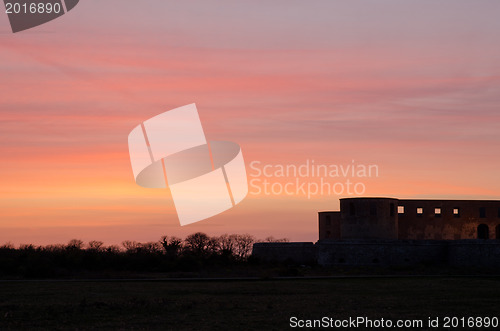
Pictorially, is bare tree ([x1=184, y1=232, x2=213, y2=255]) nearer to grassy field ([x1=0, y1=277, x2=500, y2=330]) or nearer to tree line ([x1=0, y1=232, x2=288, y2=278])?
tree line ([x1=0, y1=232, x2=288, y2=278])

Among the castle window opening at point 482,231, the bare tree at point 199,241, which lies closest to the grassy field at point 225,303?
the castle window opening at point 482,231

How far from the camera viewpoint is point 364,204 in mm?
65375

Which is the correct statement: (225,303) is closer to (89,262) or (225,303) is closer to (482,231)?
(89,262)

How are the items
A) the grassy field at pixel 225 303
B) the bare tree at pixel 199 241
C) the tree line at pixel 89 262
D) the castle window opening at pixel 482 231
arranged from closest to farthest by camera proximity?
the grassy field at pixel 225 303 → the tree line at pixel 89 262 → the castle window opening at pixel 482 231 → the bare tree at pixel 199 241

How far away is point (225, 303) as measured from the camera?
26359mm

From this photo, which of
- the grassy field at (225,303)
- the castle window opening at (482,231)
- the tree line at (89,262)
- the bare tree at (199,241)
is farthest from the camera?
the bare tree at (199,241)

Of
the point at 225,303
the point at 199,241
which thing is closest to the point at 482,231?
the point at 199,241

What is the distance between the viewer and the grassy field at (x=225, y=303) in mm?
21250

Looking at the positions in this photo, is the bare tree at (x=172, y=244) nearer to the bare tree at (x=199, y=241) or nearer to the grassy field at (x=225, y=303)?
the bare tree at (x=199, y=241)

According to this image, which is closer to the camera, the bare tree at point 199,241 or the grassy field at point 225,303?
the grassy field at point 225,303

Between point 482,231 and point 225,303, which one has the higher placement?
point 482,231

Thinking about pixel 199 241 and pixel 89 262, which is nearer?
pixel 89 262

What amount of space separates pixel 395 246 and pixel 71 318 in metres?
43.8

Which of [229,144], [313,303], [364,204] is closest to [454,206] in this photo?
[364,204]
